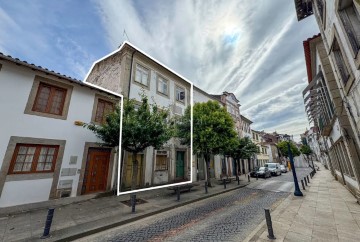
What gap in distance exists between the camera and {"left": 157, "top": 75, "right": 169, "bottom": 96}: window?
16.1 meters

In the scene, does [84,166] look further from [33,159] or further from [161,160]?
[161,160]

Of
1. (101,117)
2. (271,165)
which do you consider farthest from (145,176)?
(271,165)

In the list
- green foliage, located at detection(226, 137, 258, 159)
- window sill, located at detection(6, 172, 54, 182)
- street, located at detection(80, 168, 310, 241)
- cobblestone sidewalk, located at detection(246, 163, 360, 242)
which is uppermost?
green foliage, located at detection(226, 137, 258, 159)

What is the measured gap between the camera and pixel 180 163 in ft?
55.6

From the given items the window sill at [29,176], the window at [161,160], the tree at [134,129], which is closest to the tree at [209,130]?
the window at [161,160]

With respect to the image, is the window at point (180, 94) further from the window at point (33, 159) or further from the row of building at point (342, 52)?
the window at point (33, 159)

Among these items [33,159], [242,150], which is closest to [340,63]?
[33,159]

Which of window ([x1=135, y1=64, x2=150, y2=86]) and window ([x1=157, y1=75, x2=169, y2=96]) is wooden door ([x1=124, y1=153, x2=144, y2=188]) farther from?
window ([x1=157, y1=75, x2=169, y2=96])

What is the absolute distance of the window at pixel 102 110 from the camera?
36.7 feet

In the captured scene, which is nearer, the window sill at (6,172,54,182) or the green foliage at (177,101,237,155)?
the window sill at (6,172,54,182)

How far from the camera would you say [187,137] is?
46.5ft

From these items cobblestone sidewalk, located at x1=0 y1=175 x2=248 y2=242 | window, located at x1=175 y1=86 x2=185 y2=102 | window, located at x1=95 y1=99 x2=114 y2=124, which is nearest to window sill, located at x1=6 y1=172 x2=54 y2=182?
cobblestone sidewalk, located at x1=0 y1=175 x2=248 y2=242

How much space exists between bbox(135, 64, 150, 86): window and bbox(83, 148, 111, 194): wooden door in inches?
255

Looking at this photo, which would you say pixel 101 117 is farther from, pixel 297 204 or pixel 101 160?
pixel 297 204
